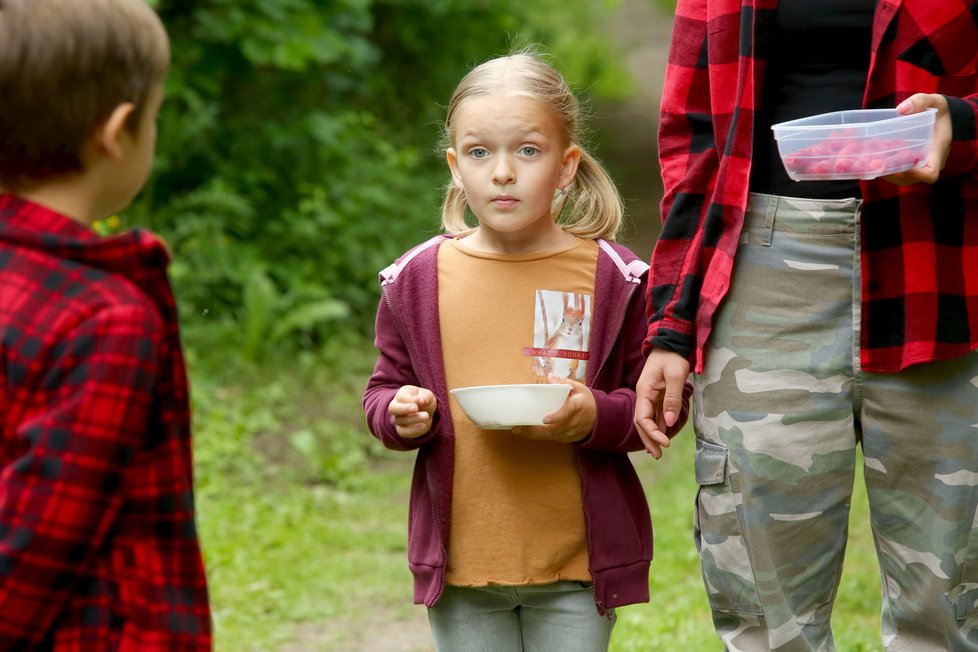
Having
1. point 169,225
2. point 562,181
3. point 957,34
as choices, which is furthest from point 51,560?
point 169,225

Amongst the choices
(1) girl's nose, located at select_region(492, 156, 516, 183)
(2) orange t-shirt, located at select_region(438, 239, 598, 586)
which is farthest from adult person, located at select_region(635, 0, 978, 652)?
(1) girl's nose, located at select_region(492, 156, 516, 183)

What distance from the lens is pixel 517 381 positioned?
297 centimetres

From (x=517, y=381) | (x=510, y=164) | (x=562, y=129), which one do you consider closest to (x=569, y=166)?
(x=562, y=129)

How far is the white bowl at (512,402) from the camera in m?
2.71

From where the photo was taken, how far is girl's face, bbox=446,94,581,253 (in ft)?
9.70

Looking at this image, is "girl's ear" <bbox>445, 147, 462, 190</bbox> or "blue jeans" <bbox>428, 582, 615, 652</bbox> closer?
"blue jeans" <bbox>428, 582, 615, 652</bbox>

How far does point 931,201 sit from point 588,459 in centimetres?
90

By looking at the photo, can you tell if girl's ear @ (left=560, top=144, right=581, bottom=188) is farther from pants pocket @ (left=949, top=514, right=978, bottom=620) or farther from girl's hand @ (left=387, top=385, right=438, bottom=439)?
pants pocket @ (left=949, top=514, right=978, bottom=620)

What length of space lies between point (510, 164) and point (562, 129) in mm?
177

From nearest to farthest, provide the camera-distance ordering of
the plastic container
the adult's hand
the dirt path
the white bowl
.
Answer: the plastic container → the white bowl → the adult's hand → the dirt path

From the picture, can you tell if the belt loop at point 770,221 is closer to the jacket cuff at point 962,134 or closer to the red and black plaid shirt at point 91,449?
the jacket cuff at point 962,134

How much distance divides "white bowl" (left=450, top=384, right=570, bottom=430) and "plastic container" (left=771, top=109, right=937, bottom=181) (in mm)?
645

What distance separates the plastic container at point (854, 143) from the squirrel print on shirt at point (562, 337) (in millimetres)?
633

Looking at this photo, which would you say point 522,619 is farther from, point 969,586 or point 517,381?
point 969,586
